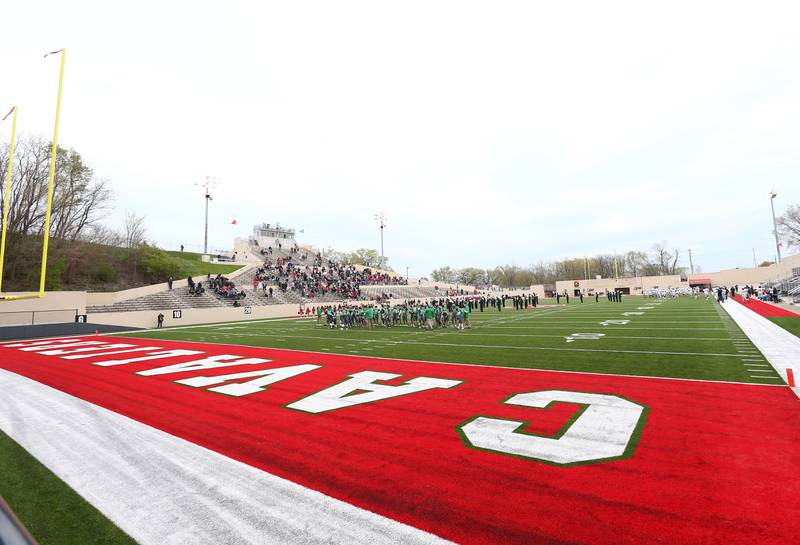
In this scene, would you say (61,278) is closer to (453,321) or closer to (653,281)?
(453,321)

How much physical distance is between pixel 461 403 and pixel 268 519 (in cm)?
393

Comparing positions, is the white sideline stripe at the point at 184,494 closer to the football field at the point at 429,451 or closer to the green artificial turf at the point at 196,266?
the football field at the point at 429,451

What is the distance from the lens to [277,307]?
118 ft

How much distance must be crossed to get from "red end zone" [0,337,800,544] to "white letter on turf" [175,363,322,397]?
0.10 m

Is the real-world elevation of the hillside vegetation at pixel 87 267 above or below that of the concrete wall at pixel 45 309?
above

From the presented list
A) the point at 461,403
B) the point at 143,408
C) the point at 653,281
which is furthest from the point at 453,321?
the point at 653,281

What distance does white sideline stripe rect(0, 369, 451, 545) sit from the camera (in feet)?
10.5

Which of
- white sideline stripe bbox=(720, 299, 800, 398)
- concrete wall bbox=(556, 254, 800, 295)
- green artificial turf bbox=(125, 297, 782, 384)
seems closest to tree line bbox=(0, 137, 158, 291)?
green artificial turf bbox=(125, 297, 782, 384)

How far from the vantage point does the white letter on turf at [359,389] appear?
680 centimetres

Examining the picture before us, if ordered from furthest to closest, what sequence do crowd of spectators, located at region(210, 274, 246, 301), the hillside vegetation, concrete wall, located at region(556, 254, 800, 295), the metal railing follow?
1. concrete wall, located at region(556, 254, 800, 295)
2. crowd of spectators, located at region(210, 274, 246, 301)
3. the hillside vegetation
4. the metal railing

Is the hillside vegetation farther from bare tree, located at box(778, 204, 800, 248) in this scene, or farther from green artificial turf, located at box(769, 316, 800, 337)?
bare tree, located at box(778, 204, 800, 248)

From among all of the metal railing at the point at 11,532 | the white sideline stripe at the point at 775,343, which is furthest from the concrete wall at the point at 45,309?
the white sideline stripe at the point at 775,343

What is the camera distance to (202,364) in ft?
37.3

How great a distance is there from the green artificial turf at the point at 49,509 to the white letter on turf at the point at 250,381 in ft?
11.1
